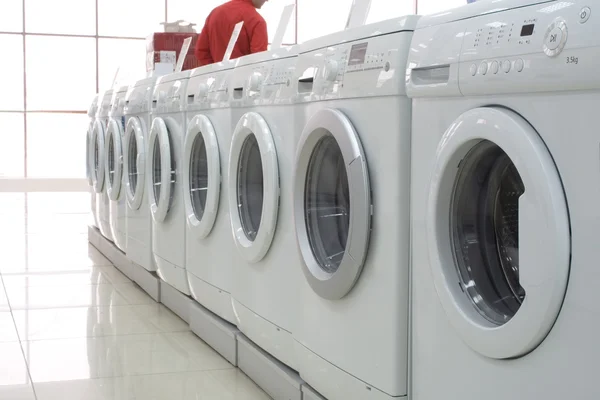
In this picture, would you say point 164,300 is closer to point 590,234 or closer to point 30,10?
point 590,234

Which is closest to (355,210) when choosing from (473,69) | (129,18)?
(473,69)

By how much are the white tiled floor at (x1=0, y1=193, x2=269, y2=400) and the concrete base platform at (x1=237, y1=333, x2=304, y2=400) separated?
35 millimetres

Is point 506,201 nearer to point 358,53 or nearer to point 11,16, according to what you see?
point 358,53

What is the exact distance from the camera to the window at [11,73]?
1002 cm

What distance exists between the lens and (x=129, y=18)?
Answer: 10648mm

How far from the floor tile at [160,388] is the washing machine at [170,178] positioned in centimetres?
81

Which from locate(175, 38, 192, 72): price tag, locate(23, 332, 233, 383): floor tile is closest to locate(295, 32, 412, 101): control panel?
locate(23, 332, 233, 383): floor tile

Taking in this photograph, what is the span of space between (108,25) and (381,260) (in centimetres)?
921

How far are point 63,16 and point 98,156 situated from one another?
5.53 m

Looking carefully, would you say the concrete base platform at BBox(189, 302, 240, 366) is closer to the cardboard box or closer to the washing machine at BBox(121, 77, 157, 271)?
the washing machine at BBox(121, 77, 157, 271)

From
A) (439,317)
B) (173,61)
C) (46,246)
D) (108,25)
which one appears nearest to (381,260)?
(439,317)

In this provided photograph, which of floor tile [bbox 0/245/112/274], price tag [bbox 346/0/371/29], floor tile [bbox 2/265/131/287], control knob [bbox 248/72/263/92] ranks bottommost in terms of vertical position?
floor tile [bbox 2/265/131/287]

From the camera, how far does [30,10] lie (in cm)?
1002

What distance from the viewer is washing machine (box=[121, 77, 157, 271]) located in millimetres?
3992
